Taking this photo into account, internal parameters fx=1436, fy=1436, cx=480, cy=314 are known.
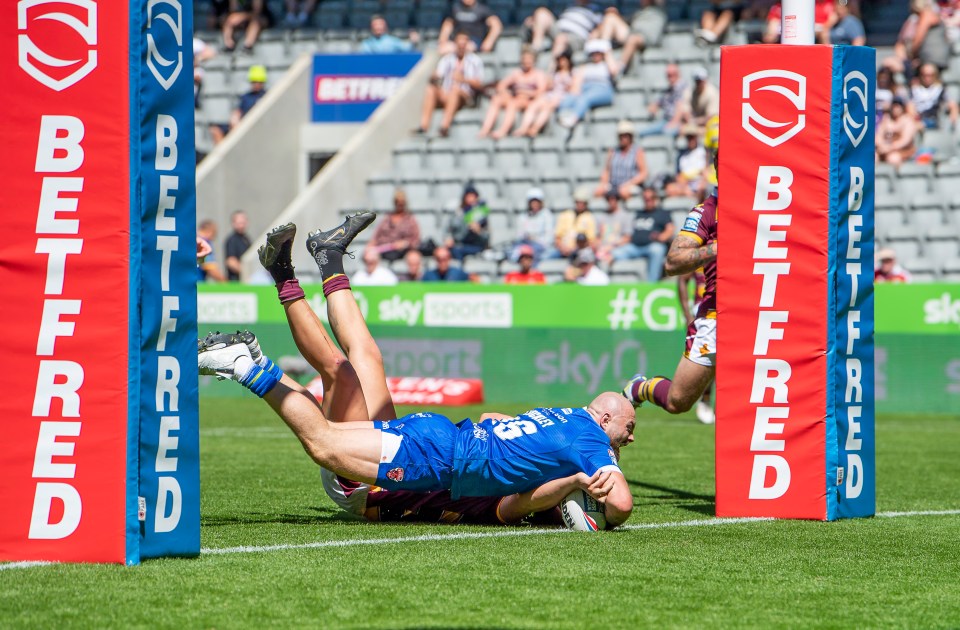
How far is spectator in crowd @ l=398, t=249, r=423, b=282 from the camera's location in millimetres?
19500

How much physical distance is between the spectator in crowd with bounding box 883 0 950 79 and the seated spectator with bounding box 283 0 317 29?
10.9 m

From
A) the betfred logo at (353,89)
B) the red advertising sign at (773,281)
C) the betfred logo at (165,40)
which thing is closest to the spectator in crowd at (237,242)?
the betfred logo at (353,89)

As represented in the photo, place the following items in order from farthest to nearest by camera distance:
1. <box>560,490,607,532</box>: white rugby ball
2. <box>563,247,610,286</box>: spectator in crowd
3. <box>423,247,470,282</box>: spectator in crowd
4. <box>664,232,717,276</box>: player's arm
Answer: <box>423,247,470,282</box>: spectator in crowd < <box>563,247,610,286</box>: spectator in crowd < <box>664,232,717,276</box>: player's arm < <box>560,490,607,532</box>: white rugby ball

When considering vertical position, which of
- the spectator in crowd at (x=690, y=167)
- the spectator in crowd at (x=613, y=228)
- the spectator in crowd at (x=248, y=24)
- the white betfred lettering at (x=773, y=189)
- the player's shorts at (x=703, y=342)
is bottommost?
the player's shorts at (x=703, y=342)

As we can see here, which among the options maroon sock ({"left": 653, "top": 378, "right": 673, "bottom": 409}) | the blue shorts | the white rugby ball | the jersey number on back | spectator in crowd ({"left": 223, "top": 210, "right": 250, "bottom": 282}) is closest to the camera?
the blue shorts

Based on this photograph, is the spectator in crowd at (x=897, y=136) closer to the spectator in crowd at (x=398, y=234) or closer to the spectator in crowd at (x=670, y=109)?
the spectator in crowd at (x=670, y=109)

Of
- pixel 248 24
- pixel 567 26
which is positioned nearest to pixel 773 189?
pixel 567 26

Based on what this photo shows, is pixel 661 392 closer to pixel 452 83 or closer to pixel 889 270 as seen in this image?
pixel 889 270

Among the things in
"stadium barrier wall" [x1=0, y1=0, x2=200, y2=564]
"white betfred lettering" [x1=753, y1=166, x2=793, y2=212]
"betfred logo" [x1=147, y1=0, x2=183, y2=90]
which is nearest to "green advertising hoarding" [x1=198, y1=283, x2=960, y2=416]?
"white betfred lettering" [x1=753, y1=166, x2=793, y2=212]

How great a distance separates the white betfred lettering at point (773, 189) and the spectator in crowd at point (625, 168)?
39.4ft

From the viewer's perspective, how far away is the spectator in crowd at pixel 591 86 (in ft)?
72.6

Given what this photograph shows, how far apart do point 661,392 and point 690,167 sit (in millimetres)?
10957

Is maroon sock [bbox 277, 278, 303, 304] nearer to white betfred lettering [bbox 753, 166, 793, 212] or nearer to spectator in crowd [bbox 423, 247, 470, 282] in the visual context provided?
white betfred lettering [bbox 753, 166, 793, 212]

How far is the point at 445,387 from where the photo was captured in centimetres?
1689
